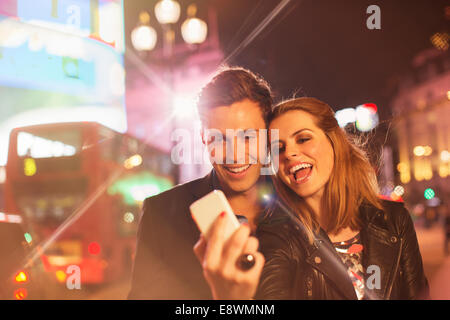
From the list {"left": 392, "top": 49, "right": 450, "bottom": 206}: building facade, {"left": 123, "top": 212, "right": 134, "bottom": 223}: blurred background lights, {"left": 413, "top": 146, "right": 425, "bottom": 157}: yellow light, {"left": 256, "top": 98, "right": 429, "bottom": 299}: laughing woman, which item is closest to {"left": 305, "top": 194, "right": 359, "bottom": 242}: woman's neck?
{"left": 256, "top": 98, "right": 429, "bottom": 299}: laughing woman

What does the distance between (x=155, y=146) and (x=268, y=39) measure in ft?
3.34

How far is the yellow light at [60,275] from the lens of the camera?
2285 mm

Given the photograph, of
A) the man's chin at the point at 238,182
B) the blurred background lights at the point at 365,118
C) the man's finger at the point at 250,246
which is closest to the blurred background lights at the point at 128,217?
the man's chin at the point at 238,182

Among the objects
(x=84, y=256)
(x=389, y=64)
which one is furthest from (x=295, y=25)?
(x=84, y=256)

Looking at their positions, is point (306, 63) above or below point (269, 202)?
above

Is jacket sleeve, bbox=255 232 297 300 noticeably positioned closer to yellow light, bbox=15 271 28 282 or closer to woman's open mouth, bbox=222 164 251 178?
woman's open mouth, bbox=222 164 251 178

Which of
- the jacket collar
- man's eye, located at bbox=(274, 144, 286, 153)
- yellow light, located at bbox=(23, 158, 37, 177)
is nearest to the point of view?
man's eye, located at bbox=(274, 144, 286, 153)

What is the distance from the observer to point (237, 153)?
76.4 inches

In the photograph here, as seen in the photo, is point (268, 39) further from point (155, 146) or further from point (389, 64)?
point (155, 146)

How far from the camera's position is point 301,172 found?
1882 mm

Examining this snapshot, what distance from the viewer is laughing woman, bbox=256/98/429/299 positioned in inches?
71.4

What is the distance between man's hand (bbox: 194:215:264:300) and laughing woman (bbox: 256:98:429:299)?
0.32 meters

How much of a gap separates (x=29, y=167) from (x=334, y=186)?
235cm

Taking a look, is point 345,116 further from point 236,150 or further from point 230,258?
point 230,258
